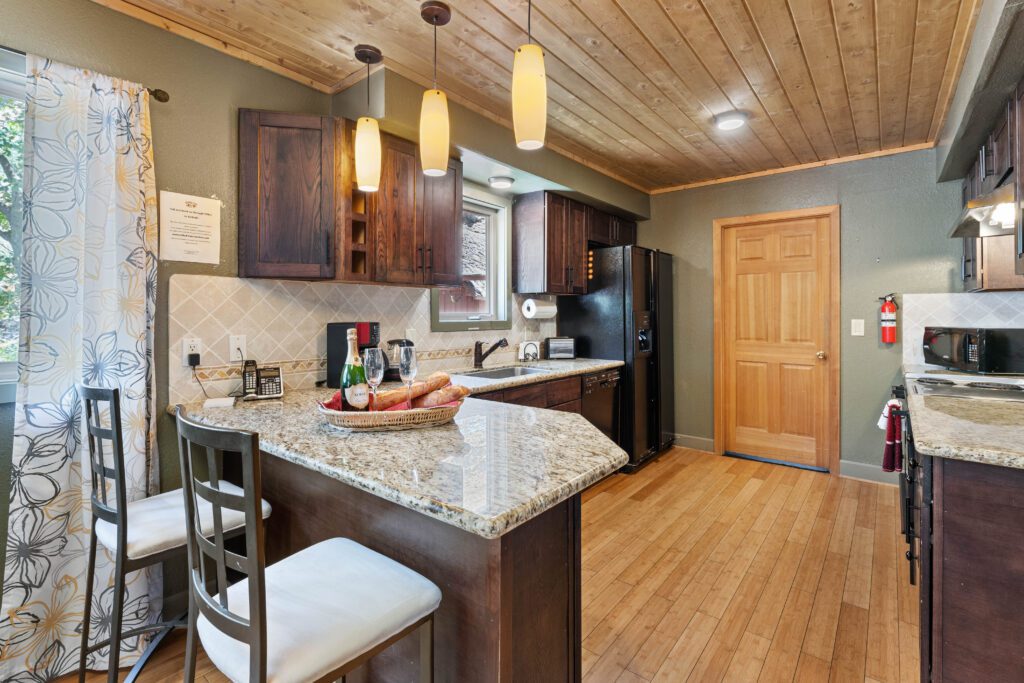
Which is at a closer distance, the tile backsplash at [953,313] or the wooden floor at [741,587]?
the wooden floor at [741,587]

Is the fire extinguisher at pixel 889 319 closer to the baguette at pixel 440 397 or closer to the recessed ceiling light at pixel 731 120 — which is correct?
the recessed ceiling light at pixel 731 120

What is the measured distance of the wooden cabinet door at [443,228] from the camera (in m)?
2.64

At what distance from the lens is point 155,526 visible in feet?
4.95

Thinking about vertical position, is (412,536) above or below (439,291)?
below

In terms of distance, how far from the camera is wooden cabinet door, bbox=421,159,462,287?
2637mm

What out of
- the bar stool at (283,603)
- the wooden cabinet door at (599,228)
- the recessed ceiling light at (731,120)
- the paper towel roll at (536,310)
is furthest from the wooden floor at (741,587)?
the recessed ceiling light at (731,120)

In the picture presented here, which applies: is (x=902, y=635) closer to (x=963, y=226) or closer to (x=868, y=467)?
(x=963, y=226)

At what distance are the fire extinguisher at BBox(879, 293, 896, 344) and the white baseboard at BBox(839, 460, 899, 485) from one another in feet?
3.10

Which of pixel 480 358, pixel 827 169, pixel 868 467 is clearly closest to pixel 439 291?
pixel 480 358

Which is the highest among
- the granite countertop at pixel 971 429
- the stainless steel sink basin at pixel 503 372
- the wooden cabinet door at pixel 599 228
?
the wooden cabinet door at pixel 599 228

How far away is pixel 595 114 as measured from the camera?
2945 mm

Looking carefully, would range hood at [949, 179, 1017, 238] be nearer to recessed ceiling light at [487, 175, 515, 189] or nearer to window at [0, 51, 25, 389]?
recessed ceiling light at [487, 175, 515, 189]

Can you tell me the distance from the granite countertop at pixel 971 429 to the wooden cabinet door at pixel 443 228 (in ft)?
6.96

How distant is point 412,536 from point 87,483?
1.35m
